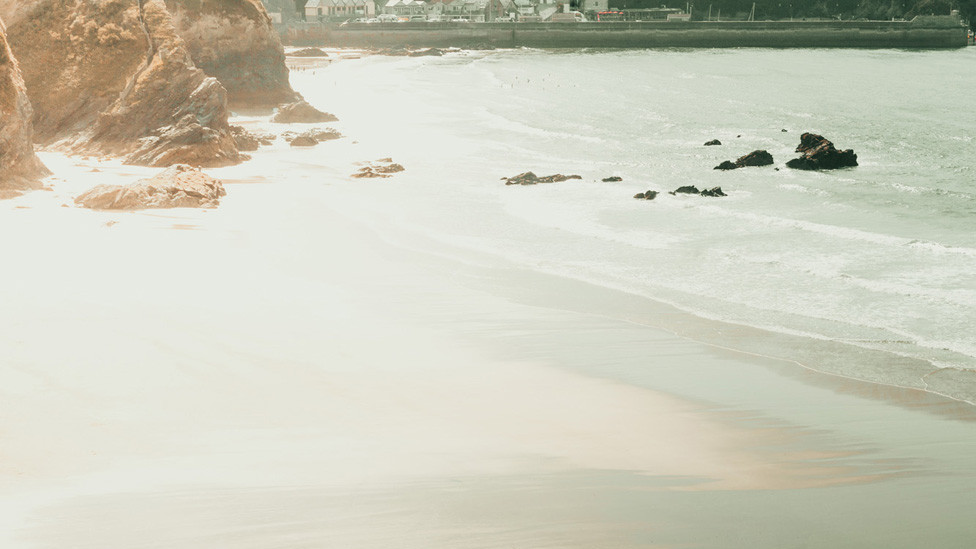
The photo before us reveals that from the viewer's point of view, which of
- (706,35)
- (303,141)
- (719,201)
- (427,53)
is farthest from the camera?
(706,35)

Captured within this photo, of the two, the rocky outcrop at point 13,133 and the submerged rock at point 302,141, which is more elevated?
the rocky outcrop at point 13,133

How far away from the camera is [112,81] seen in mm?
14734

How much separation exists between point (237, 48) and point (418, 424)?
72.5ft

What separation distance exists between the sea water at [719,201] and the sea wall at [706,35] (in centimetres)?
4237

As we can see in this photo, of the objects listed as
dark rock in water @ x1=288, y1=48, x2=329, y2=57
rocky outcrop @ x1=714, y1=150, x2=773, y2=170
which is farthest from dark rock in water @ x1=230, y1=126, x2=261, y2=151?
dark rock in water @ x1=288, y1=48, x2=329, y2=57

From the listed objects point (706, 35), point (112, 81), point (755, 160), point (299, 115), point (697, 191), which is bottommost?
point (697, 191)

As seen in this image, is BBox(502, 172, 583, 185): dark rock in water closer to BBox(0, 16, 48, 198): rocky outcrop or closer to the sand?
the sand

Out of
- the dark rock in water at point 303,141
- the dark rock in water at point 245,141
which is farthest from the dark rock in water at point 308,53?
the dark rock in water at point 245,141

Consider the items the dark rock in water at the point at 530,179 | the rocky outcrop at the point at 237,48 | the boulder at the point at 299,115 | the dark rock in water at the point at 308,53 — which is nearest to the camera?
the dark rock in water at the point at 530,179

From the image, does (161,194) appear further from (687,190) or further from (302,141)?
(687,190)

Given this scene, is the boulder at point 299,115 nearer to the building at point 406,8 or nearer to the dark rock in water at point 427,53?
the dark rock in water at point 427,53

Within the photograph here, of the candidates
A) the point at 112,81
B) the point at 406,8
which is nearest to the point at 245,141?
the point at 112,81

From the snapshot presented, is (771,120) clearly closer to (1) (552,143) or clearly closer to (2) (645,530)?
(1) (552,143)

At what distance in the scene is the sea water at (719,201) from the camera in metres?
7.14
